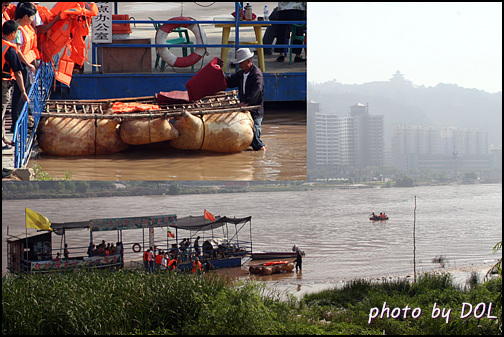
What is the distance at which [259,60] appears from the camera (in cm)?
567

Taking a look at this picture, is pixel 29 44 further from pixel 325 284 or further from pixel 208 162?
pixel 325 284

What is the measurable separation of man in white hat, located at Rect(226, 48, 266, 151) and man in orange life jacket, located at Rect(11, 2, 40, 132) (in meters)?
1.78

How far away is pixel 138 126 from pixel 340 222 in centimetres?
2203

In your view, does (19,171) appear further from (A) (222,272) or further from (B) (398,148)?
(B) (398,148)

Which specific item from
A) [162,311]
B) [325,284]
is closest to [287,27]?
[162,311]

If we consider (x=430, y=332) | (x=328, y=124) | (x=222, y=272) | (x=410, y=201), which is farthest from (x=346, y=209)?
(x=430, y=332)

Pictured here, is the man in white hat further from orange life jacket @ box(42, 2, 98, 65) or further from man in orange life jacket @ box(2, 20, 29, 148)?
man in orange life jacket @ box(2, 20, 29, 148)

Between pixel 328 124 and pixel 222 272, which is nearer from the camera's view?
pixel 222 272

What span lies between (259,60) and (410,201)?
115ft

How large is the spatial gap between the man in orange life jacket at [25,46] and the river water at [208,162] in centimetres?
50

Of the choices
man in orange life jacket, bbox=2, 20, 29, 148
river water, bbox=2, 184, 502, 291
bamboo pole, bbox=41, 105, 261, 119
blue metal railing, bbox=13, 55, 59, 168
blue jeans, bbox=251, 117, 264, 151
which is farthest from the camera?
river water, bbox=2, 184, 502, 291

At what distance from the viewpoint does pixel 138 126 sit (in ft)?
17.5

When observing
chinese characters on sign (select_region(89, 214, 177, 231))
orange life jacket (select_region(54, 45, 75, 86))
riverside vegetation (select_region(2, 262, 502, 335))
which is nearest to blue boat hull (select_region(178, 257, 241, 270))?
chinese characters on sign (select_region(89, 214, 177, 231))

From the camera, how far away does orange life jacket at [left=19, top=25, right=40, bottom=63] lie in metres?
4.96
